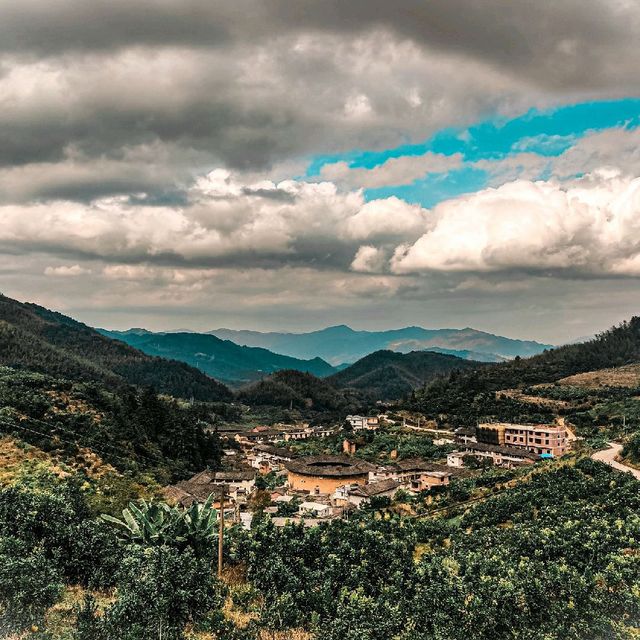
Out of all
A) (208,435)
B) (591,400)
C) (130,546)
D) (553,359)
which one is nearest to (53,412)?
(208,435)

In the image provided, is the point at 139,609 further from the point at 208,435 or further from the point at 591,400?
the point at 591,400

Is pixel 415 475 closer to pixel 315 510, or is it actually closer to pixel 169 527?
pixel 315 510

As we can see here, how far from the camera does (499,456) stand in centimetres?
7650

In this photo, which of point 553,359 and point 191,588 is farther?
point 553,359

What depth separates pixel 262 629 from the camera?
58.7ft

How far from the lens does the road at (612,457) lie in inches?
1891

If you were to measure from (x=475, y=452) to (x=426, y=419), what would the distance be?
36105mm

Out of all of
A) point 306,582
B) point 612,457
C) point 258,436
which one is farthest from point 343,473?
point 258,436

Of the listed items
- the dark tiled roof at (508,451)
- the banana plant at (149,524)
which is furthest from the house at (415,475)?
the banana plant at (149,524)

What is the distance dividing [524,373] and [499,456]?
8999 cm

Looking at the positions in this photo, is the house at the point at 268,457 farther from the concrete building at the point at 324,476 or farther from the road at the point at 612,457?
the road at the point at 612,457

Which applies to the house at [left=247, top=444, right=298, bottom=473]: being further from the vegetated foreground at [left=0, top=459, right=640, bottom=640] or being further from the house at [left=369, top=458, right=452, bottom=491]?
the vegetated foreground at [left=0, top=459, right=640, bottom=640]

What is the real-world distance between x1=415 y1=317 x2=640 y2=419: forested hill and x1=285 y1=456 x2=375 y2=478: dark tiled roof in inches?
1834

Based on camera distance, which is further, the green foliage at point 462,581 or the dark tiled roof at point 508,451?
the dark tiled roof at point 508,451
